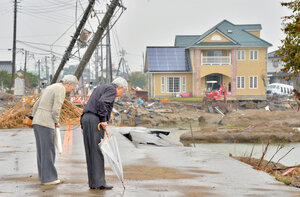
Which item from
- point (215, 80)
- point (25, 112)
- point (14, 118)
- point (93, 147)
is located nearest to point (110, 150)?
point (93, 147)

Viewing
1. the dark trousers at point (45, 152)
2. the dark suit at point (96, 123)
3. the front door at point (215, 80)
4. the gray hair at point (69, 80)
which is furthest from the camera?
the front door at point (215, 80)

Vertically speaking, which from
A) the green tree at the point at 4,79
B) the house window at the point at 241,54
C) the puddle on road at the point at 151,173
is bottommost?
the puddle on road at the point at 151,173

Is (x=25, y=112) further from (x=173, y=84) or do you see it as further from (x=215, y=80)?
(x=215, y=80)

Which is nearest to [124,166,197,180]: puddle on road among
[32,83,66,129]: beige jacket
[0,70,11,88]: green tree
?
[32,83,66,129]: beige jacket

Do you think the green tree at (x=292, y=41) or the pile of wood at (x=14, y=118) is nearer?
the green tree at (x=292, y=41)

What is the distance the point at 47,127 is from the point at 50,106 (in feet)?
A: 1.02

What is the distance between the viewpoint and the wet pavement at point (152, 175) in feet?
22.7

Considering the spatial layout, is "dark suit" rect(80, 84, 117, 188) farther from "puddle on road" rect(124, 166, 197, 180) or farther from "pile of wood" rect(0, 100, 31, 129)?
"pile of wood" rect(0, 100, 31, 129)

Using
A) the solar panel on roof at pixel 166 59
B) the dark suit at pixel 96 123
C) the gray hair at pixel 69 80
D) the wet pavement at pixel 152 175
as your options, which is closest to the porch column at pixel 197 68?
the solar panel on roof at pixel 166 59

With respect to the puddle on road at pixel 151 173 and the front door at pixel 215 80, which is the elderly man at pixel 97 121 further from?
the front door at pixel 215 80

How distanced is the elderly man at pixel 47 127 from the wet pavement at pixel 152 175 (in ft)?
0.70

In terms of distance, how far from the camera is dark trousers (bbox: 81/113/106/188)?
21.7 feet

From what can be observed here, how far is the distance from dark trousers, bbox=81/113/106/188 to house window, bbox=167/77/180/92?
44558 mm

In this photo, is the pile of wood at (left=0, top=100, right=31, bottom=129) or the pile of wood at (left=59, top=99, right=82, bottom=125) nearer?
the pile of wood at (left=59, top=99, right=82, bottom=125)
